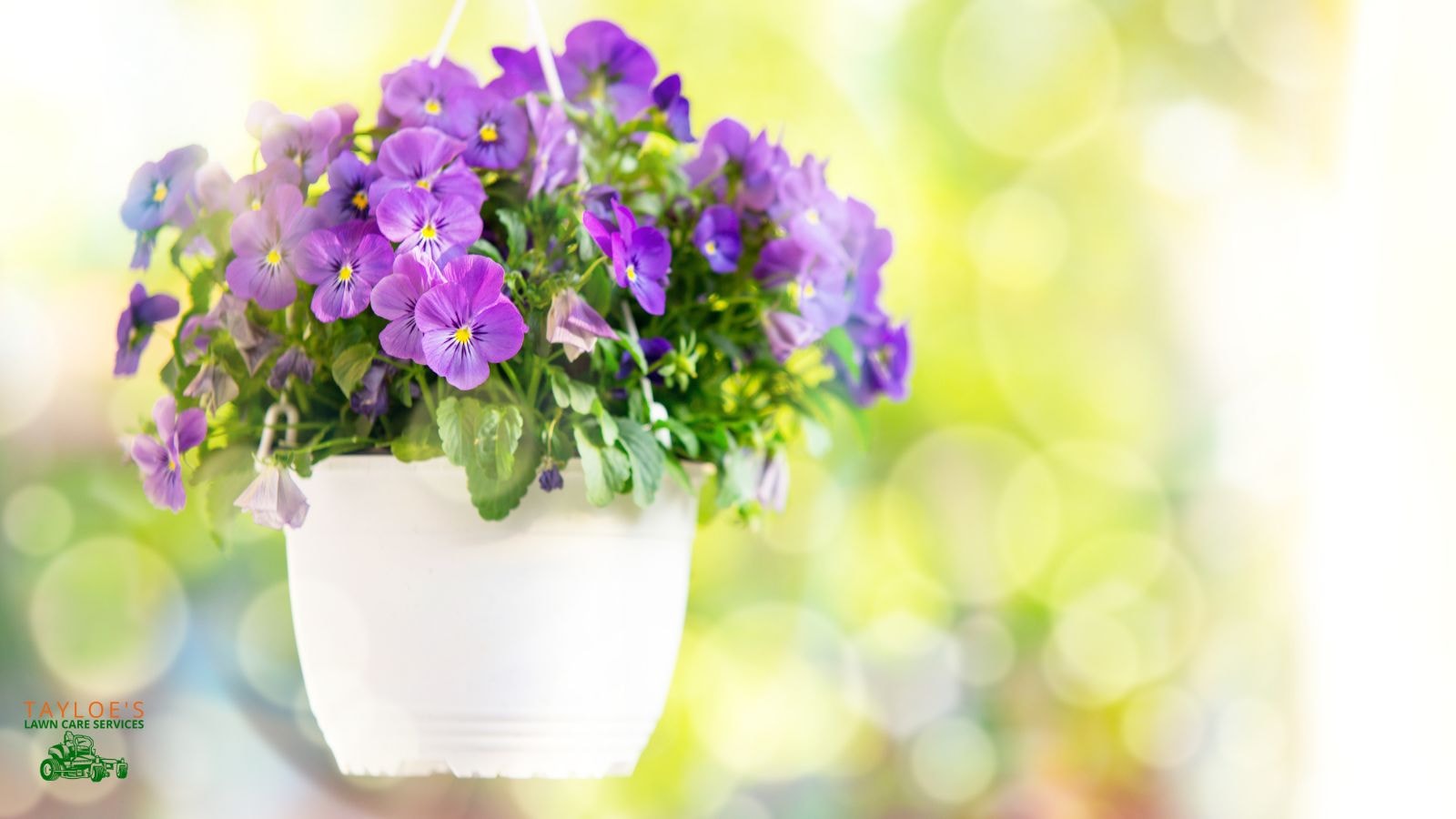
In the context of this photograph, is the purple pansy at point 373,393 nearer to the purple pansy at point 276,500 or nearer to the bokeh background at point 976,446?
the purple pansy at point 276,500

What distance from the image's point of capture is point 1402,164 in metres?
1.36

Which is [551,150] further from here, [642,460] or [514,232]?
[642,460]

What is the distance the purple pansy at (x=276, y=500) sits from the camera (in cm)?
62

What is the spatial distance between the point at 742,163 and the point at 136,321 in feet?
1.18

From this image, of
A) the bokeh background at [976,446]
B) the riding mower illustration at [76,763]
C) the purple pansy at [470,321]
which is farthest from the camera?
the bokeh background at [976,446]

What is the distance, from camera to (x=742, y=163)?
75 cm

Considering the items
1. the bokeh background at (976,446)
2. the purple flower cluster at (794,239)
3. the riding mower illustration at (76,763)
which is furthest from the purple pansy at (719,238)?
the bokeh background at (976,446)

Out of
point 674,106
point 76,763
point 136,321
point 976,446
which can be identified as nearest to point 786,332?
point 674,106

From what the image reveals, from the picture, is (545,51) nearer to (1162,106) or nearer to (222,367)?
(222,367)

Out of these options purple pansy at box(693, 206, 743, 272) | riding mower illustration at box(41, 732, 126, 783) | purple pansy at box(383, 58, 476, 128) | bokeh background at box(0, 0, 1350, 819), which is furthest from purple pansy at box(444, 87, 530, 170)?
bokeh background at box(0, 0, 1350, 819)

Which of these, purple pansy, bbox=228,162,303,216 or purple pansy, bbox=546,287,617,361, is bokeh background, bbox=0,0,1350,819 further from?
purple pansy, bbox=546,287,617,361

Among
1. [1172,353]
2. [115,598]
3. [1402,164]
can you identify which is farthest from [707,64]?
[115,598]

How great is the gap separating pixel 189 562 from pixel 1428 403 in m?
1.30

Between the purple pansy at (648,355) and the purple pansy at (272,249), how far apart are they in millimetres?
174
